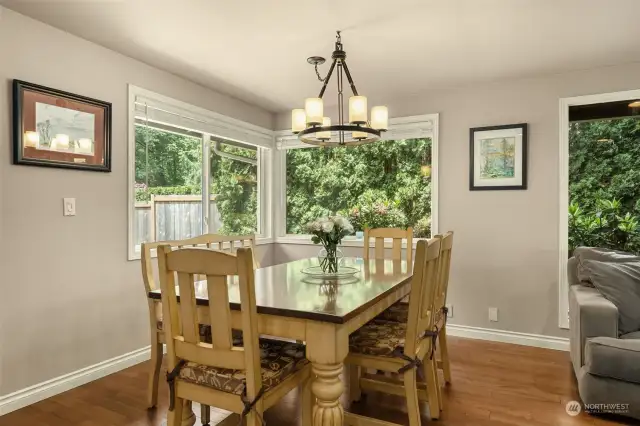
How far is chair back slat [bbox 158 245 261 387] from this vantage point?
1430mm

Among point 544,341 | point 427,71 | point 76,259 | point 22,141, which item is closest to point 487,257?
point 544,341

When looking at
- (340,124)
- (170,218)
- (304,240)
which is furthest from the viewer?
(304,240)

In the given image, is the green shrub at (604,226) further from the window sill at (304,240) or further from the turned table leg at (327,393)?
the turned table leg at (327,393)

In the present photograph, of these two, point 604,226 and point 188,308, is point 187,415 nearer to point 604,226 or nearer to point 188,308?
point 188,308

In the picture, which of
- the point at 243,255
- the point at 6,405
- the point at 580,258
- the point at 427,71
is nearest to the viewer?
the point at 243,255

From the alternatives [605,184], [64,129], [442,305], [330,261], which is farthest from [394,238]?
[605,184]

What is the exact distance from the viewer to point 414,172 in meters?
4.10

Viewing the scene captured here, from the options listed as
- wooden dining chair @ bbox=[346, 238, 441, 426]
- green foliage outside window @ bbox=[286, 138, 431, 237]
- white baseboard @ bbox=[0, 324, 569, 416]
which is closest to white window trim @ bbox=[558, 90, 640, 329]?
white baseboard @ bbox=[0, 324, 569, 416]

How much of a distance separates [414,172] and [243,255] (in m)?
3.01

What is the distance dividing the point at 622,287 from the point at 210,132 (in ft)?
10.7

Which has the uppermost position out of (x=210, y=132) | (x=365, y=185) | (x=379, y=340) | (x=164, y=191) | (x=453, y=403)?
(x=210, y=132)

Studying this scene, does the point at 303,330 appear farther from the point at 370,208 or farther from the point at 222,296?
the point at 370,208

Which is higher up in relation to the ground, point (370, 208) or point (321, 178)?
point (321, 178)

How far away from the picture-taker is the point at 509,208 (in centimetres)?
354
